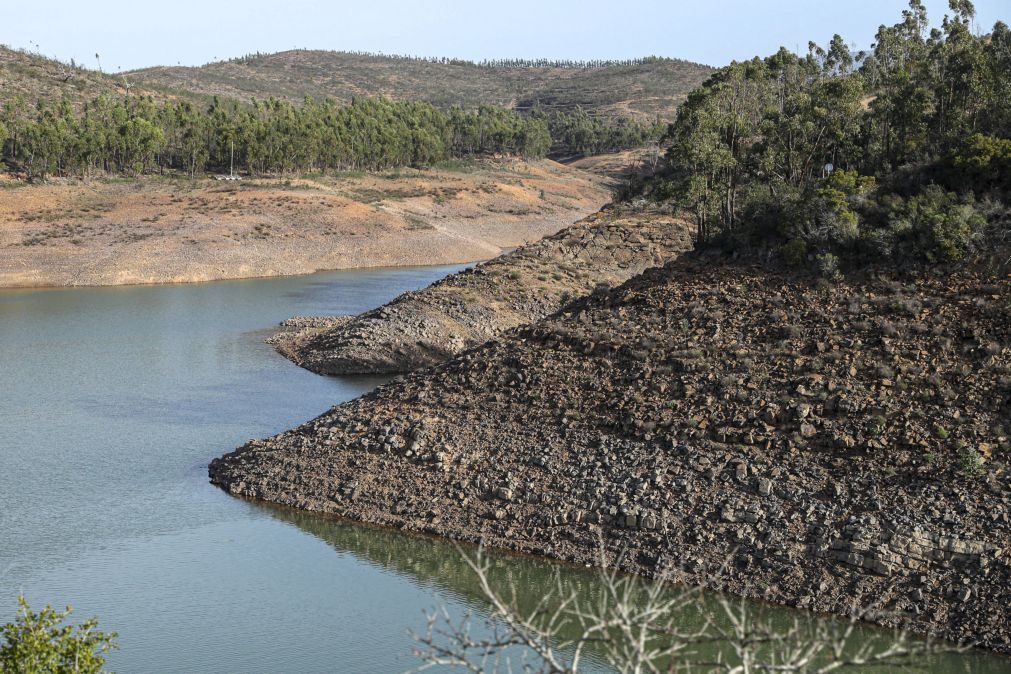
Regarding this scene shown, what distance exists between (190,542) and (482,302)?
23639mm

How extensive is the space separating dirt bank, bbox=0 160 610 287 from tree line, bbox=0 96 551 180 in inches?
159

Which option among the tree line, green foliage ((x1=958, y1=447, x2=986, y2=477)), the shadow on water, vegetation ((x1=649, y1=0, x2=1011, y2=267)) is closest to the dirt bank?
the tree line

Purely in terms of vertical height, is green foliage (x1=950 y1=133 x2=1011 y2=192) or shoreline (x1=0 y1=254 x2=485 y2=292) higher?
green foliage (x1=950 y1=133 x2=1011 y2=192)

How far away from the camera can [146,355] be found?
45.0 m

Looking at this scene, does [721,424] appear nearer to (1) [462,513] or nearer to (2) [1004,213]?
(1) [462,513]

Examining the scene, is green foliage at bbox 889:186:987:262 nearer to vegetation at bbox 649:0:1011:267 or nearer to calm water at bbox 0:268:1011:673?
vegetation at bbox 649:0:1011:267

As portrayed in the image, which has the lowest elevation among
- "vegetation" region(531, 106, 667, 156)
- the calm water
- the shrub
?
the calm water

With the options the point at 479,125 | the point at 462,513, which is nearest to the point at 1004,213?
the point at 462,513

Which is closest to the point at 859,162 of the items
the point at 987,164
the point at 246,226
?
the point at 987,164

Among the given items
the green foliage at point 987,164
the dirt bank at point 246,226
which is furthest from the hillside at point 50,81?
the green foliage at point 987,164

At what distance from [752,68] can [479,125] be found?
3106 inches

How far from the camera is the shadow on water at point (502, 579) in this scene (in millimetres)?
18516

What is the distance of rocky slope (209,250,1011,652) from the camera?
65.4 feet

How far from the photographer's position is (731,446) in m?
23.3
